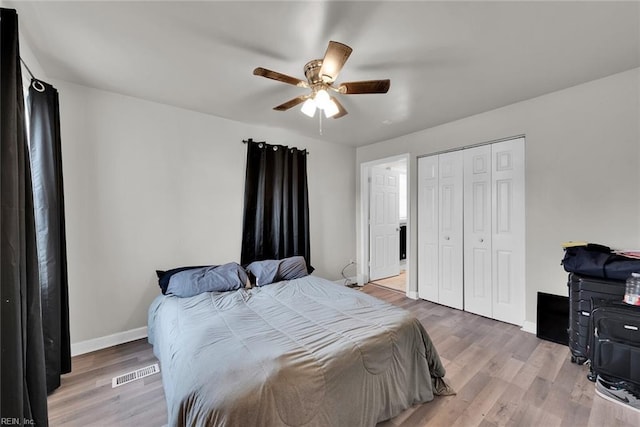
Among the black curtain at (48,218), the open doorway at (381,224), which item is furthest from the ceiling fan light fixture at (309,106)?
the open doorway at (381,224)

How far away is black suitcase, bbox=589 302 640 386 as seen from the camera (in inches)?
67.4

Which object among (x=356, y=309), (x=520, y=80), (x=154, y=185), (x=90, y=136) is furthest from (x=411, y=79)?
(x=90, y=136)

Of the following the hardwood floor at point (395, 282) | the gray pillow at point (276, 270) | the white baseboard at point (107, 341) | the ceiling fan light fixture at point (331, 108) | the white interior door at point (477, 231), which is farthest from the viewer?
the hardwood floor at point (395, 282)

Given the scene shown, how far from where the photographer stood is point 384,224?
4.74 metres

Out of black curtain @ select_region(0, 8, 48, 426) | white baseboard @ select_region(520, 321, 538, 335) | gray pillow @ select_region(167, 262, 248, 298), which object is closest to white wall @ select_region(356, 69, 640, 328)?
white baseboard @ select_region(520, 321, 538, 335)

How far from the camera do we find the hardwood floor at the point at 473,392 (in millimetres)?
1569

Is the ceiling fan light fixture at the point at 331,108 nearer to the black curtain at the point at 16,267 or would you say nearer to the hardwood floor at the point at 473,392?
the black curtain at the point at 16,267

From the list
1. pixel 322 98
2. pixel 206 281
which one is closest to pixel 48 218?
pixel 206 281

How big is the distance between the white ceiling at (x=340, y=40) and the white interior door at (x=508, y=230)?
627mm

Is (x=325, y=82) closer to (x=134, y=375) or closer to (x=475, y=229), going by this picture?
(x=475, y=229)

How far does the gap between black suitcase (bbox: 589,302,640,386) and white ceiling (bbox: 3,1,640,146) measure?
1.91m

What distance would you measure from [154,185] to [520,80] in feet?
12.1

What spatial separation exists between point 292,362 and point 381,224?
3686 millimetres

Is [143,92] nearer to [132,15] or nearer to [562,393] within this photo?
[132,15]
